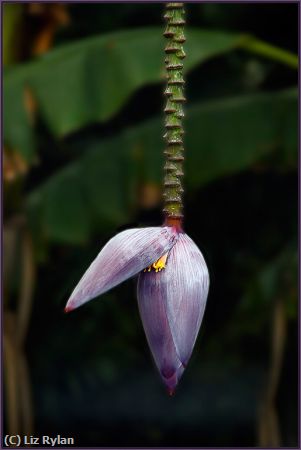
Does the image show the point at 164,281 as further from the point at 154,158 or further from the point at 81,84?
the point at 154,158

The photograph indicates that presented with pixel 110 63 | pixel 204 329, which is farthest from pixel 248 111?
pixel 204 329

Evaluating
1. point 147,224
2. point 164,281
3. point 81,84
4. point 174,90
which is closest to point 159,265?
point 164,281

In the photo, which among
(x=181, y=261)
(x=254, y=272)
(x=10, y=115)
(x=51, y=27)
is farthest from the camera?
(x=254, y=272)

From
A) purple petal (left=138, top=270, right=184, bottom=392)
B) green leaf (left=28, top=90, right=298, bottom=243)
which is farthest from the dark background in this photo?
purple petal (left=138, top=270, right=184, bottom=392)

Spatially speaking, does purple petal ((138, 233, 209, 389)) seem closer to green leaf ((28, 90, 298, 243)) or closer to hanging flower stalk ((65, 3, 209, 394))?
hanging flower stalk ((65, 3, 209, 394))

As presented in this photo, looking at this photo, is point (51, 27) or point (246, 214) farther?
point (246, 214)

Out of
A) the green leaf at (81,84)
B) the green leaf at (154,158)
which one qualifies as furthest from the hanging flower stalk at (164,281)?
the green leaf at (154,158)

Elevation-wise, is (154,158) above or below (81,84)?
below

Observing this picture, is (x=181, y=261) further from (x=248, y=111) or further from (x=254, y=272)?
(x=254, y=272)
